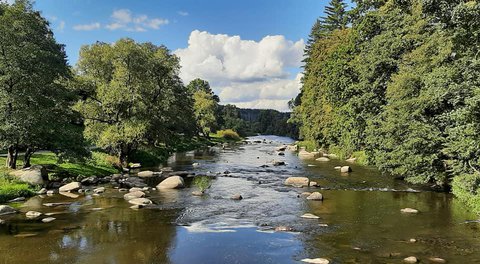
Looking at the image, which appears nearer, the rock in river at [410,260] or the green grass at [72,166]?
the rock in river at [410,260]

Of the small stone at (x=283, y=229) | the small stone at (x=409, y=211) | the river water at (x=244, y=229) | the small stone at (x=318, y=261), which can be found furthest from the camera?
the small stone at (x=409, y=211)

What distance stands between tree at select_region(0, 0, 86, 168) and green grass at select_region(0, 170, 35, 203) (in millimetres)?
2405

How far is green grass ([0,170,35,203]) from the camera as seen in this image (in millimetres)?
26219

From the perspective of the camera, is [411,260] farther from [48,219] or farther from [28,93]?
[28,93]

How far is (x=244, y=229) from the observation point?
21.0 m

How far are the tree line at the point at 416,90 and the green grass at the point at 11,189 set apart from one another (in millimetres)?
26370

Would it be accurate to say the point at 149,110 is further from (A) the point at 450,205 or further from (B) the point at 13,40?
(A) the point at 450,205

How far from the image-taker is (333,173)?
43.3 m

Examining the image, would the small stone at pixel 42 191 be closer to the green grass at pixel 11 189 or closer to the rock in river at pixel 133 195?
the green grass at pixel 11 189

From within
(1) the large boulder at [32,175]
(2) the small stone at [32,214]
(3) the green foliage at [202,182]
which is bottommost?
(2) the small stone at [32,214]

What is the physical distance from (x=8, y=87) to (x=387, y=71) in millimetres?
34682

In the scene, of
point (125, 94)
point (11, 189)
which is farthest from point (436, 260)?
point (125, 94)

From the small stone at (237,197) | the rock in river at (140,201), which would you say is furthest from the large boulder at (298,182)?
the rock in river at (140,201)

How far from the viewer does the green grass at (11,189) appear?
2622 cm
